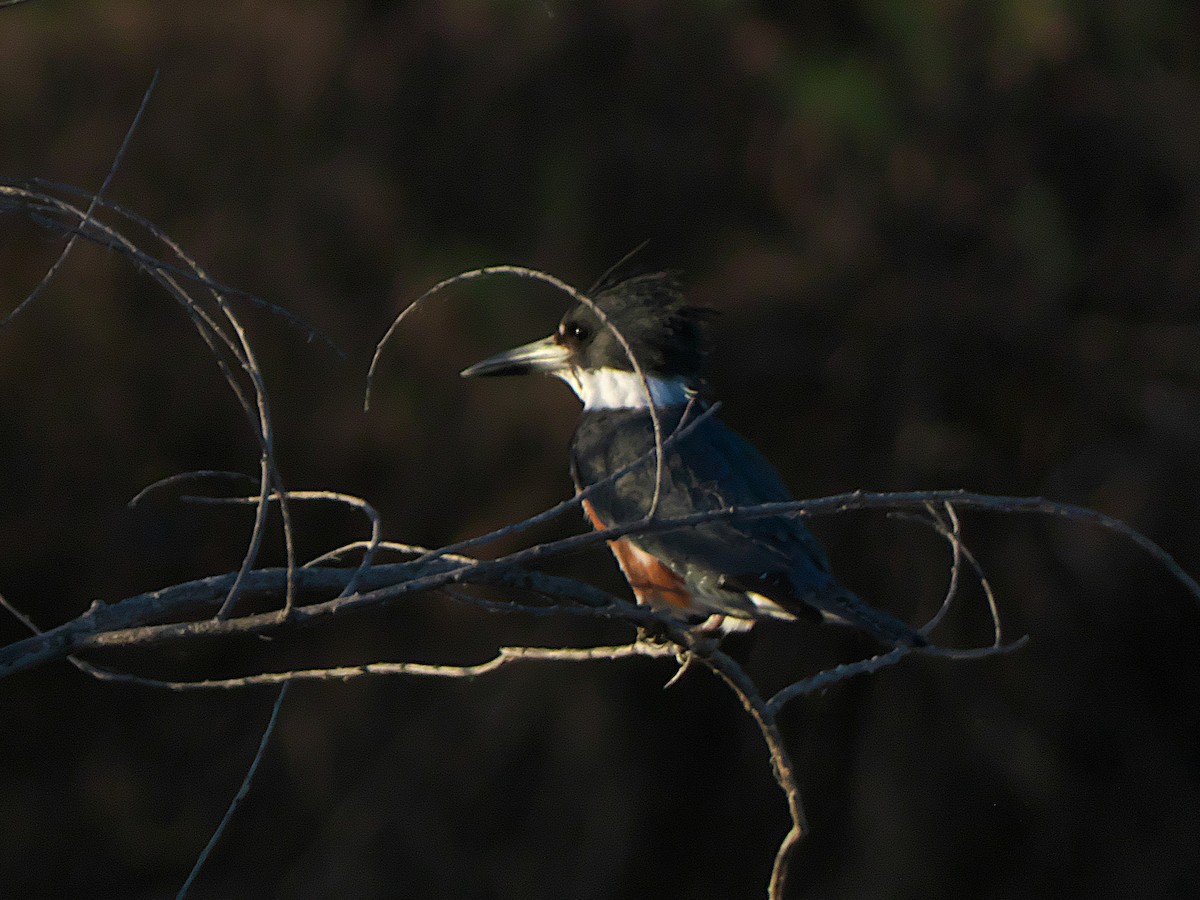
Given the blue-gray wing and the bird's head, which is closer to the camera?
the blue-gray wing

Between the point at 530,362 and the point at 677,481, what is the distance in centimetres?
71

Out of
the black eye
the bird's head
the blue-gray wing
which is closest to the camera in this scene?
the blue-gray wing

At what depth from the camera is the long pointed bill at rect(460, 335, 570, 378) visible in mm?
2822

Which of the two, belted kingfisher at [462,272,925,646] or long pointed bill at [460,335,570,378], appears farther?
long pointed bill at [460,335,570,378]

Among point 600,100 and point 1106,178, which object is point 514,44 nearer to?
point 600,100

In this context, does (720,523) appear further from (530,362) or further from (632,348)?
(530,362)

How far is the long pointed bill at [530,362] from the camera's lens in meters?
2.82

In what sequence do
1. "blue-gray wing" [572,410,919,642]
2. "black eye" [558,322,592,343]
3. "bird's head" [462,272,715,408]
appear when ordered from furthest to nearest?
"black eye" [558,322,592,343] → "bird's head" [462,272,715,408] → "blue-gray wing" [572,410,919,642]

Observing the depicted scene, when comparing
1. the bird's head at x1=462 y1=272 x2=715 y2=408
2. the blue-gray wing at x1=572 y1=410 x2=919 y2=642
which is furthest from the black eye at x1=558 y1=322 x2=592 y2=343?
the blue-gray wing at x1=572 y1=410 x2=919 y2=642

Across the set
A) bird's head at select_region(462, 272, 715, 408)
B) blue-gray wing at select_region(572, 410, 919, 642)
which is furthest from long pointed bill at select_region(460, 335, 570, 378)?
blue-gray wing at select_region(572, 410, 919, 642)

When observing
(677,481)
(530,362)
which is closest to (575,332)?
(530,362)

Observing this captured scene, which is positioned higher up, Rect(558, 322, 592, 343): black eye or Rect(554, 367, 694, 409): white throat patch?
Rect(558, 322, 592, 343): black eye

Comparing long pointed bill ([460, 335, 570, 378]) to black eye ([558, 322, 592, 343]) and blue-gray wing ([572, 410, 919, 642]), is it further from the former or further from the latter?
blue-gray wing ([572, 410, 919, 642])

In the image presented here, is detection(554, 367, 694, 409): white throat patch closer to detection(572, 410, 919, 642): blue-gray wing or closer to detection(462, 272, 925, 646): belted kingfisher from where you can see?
detection(462, 272, 925, 646): belted kingfisher
